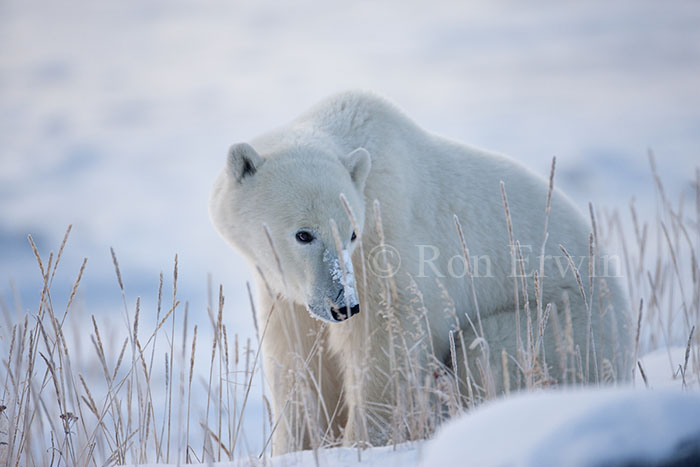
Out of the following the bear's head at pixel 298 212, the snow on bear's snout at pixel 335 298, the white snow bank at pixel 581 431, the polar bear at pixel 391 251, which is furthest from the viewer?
the polar bear at pixel 391 251

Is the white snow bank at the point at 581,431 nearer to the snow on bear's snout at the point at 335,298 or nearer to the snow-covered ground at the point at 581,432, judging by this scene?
the snow-covered ground at the point at 581,432

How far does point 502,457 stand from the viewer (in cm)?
137

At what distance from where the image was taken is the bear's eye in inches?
141

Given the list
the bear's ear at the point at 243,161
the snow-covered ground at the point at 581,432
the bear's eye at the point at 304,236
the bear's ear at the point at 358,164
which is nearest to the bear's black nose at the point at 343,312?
the bear's eye at the point at 304,236

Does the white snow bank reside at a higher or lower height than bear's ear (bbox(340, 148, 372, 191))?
lower

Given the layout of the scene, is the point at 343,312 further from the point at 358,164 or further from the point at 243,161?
the point at 243,161

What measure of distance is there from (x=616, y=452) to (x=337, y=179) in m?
2.51

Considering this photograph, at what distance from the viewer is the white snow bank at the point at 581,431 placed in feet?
4.38

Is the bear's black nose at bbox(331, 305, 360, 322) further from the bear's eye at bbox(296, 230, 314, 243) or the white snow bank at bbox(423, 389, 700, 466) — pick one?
the white snow bank at bbox(423, 389, 700, 466)

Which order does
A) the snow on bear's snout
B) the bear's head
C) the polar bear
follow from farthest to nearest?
the polar bear < the bear's head < the snow on bear's snout

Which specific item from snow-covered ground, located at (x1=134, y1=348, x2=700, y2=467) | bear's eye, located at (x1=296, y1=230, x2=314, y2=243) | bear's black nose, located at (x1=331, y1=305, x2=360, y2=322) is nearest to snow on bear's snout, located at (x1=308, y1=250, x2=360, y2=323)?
bear's black nose, located at (x1=331, y1=305, x2=360, y2=322)

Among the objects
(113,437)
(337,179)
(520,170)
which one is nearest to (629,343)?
(520,170)

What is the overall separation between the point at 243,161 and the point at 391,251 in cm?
99

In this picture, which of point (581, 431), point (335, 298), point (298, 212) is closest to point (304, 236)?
point (298, 212)
